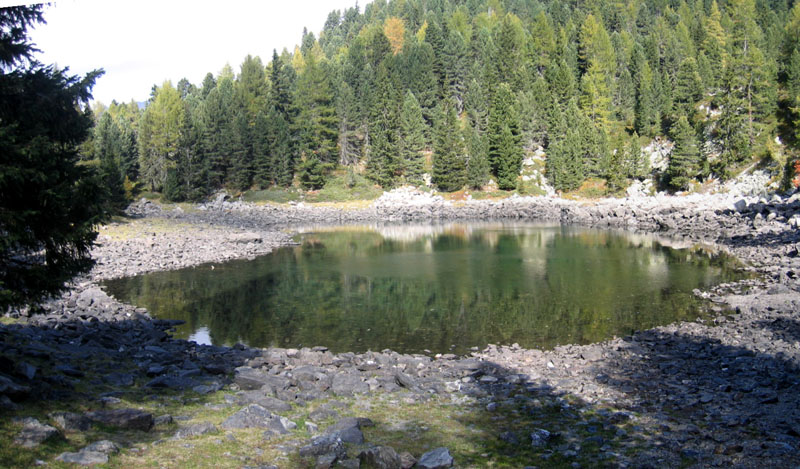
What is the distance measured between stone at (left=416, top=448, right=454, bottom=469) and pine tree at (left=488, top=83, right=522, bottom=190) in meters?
68.5

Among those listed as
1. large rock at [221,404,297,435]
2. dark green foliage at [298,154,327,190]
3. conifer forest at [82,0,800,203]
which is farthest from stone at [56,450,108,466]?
dark green foliage at [298,154,327,190]

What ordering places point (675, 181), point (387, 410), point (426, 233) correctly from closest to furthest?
point (387, 410) < point (426, 233) < point (675, 181)

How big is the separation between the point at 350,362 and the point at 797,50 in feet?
272

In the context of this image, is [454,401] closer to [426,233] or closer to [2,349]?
[2,349]

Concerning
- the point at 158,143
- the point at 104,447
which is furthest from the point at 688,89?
the point at 104,447

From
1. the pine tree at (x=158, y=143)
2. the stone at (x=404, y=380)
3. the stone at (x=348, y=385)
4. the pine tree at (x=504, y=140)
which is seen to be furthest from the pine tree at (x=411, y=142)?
the stone at (x=348, y=385)

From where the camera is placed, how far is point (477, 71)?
90.8m

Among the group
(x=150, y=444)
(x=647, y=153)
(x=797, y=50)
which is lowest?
(x=150, y=444)

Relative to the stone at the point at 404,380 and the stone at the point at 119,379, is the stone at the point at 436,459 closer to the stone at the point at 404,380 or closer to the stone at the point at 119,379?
the stone at the point at 404,380

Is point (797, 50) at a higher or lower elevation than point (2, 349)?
higher

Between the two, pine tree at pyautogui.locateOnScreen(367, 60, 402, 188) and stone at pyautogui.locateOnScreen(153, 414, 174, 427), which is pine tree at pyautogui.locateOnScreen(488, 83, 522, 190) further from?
stone at pyautogui.locateOnScreen(153, 414, 174, 427)

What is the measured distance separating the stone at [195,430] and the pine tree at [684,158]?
222ft

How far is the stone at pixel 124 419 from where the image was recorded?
7.88 m

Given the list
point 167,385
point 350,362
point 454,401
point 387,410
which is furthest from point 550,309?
point 167,385
